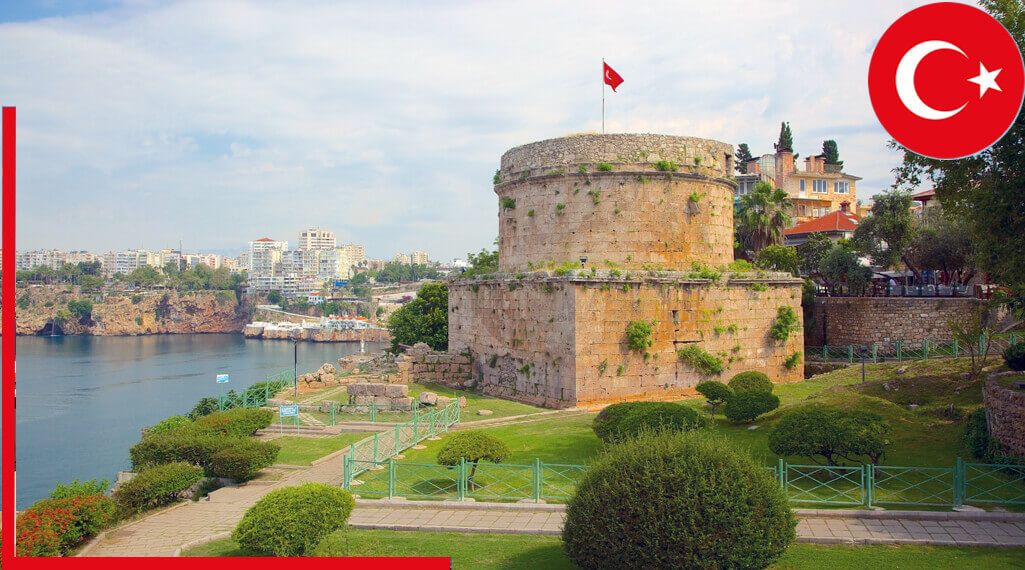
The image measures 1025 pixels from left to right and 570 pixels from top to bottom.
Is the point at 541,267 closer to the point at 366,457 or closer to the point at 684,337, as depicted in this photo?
the point at 684,337

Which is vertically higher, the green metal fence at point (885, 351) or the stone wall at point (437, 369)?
the green metal fence at point (885, 351)

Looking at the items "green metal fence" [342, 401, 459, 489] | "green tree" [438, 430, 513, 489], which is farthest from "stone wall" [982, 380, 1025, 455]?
"green metal fence" [342, 401, 459, 489]

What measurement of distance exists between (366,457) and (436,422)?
3.99 m

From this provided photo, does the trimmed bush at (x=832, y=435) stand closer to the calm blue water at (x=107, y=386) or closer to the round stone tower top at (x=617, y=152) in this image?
the round stone tower top at (x=617, y=152)

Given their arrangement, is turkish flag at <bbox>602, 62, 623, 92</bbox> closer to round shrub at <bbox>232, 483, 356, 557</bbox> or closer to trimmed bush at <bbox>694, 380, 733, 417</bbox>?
trimmed bush at <bbox>694, 380, 733, 417</bbox>

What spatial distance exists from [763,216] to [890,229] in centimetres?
695

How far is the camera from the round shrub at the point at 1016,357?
16906mm

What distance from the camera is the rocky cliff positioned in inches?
4833

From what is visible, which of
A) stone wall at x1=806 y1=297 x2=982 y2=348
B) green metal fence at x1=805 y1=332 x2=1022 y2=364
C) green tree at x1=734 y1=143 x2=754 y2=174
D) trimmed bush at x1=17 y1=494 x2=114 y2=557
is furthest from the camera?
green tree at x1=734 y1=143 x2=754 y2=174

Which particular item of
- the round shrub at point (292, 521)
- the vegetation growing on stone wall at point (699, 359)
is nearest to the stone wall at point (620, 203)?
the vegetation growing on stone wall at point (699, 359)

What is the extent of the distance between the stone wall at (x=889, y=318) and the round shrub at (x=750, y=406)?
17169mm

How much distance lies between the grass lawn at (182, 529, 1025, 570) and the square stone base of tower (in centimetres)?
1106

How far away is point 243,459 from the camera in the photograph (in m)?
15.9

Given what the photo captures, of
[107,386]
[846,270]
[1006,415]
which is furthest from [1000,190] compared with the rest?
[107,386]
